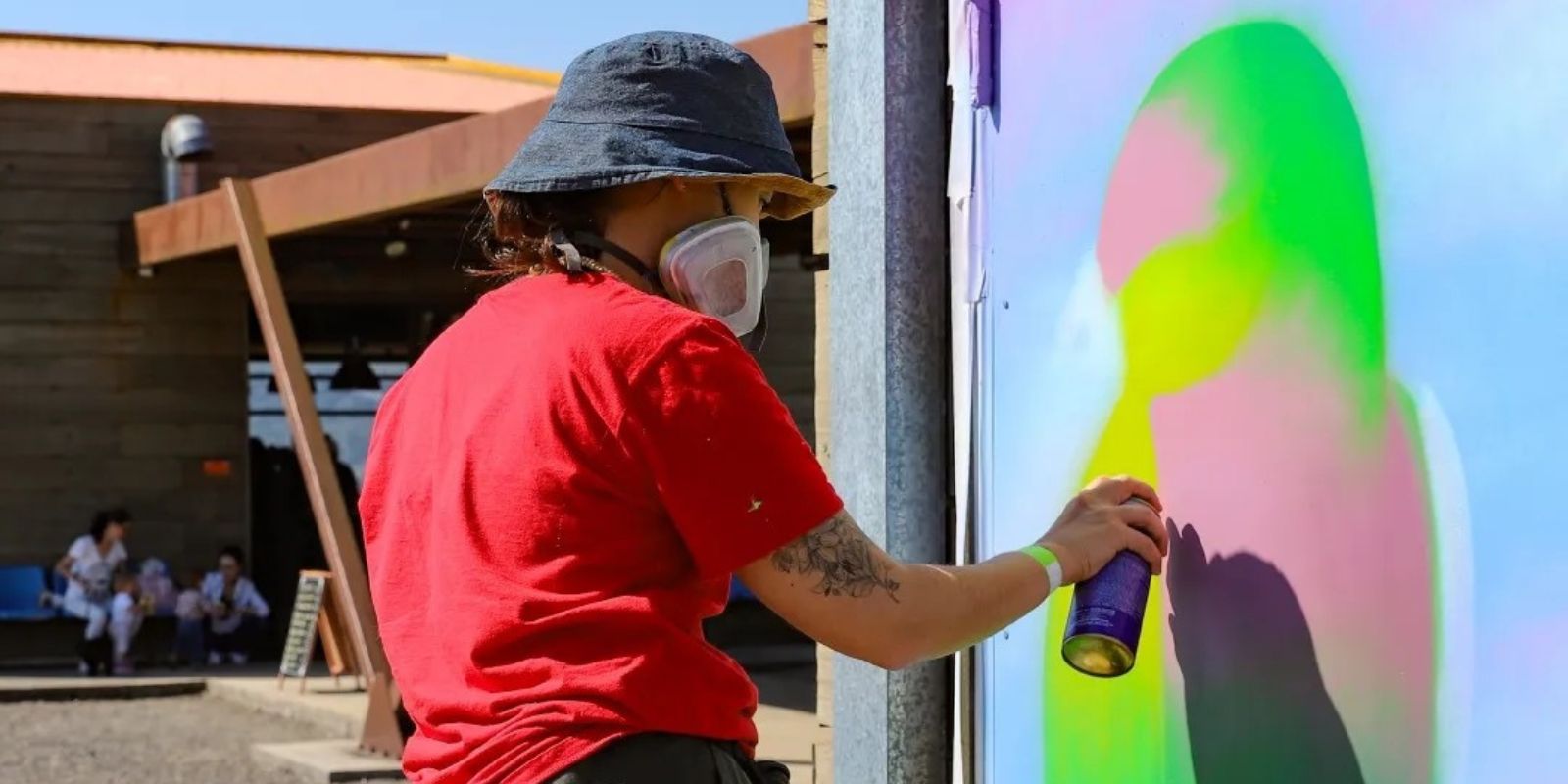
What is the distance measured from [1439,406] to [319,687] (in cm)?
1344

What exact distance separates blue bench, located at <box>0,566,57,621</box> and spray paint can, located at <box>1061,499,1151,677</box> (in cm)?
1597

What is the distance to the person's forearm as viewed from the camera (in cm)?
230

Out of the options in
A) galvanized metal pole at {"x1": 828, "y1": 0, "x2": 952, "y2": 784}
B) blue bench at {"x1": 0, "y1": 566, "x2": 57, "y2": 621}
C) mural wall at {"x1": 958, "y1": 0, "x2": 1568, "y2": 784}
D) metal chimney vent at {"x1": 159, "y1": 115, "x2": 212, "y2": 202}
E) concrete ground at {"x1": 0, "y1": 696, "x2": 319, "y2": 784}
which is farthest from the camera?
metal chimney vent at {"x1": 159, "y1": 115, "x2": 212, "y2": 202}

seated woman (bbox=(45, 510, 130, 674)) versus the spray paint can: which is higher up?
the spray paint can

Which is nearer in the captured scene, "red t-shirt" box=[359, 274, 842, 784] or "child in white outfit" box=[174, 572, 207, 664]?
"red t-shirt" box=[359, 274, 842, 784]

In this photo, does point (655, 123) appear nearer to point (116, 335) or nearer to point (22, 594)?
point (22, 594)

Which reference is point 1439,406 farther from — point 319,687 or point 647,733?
point 319,687

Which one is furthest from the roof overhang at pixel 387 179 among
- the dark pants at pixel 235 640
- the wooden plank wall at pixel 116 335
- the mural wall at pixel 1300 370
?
the mural wall at pixel 1300 370

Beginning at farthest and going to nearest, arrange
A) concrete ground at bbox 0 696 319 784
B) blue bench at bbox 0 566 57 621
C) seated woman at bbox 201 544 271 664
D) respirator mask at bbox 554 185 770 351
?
seated woman at bbox 201 544 271 664
blue bench at bbox 0 566 57 621
concrete ground at bbox 0 696 319 784
respirator mask at bbox 554 185 770 351

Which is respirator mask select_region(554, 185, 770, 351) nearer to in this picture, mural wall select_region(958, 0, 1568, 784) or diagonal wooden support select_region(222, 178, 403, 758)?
mural wall select_region(958, 0, 1568, 784)

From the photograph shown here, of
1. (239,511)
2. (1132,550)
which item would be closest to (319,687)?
(239,511)

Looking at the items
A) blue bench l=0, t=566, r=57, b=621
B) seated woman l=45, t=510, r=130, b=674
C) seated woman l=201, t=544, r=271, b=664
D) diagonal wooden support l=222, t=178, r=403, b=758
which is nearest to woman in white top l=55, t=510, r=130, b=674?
seated woman l=45, t=510, r=130, b=674

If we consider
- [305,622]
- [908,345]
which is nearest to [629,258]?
[908,345]

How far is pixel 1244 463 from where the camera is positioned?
8.64ft
